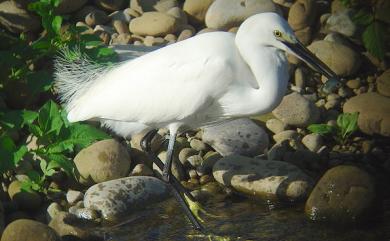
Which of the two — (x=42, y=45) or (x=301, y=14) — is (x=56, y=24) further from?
(x=301, y=14)

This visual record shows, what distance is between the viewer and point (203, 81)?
16.9ft

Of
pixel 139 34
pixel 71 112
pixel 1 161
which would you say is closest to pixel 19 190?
pixel 1 161

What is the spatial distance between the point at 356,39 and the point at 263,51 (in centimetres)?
307

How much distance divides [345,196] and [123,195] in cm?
174

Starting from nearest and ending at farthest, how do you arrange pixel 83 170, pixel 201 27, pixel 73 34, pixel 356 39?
pixel 83 170 → pixel 73 34 → pixel 356 39 → pixel 201 27

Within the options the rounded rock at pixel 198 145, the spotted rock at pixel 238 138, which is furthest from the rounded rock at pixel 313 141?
the rounded rock at pixel 198 145

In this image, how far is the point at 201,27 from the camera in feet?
27.9

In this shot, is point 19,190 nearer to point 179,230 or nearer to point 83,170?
point 83,170

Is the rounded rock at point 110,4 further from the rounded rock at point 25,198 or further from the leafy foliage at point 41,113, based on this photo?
the rounded rock at point 25,198

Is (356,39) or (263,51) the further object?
(356,39)

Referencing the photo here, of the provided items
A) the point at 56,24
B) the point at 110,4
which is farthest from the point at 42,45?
the point at 110,4

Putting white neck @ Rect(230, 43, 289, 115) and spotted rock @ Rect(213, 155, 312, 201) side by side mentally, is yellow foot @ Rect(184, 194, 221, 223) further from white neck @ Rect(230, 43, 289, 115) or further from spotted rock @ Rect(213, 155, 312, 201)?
white neck @ Rect(230, 43, 289, 115)

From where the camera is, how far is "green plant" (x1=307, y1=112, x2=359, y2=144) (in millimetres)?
6426

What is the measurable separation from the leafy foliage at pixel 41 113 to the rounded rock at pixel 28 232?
0.77m
